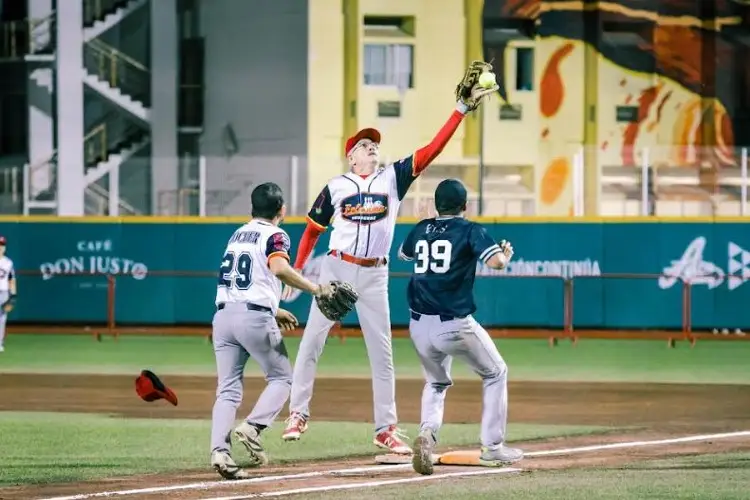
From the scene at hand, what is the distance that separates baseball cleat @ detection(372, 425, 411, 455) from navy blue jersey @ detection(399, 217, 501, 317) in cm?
115

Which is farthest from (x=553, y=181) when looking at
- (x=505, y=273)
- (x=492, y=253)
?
(x=492, y=253)

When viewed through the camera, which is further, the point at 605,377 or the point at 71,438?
the point at 605,377

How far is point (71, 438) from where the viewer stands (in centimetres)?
1211

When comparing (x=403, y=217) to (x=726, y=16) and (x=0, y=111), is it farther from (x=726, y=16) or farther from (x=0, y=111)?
(x=0, y=111)

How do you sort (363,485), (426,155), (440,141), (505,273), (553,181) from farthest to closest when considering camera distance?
(553,181), (505,273), (426,155), (440,141), (363,485)

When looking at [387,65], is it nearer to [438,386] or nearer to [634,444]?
[634,444]

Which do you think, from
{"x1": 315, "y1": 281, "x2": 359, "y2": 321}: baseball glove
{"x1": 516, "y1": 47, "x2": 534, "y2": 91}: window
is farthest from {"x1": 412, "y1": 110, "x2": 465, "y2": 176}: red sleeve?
{"x1": 516, "y1": 47, "x2": 534, "y2": 91}: window

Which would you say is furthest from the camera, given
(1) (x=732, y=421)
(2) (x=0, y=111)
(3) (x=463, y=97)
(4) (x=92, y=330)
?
(2) (x=0, y=111)

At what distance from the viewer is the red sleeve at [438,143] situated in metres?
10.4

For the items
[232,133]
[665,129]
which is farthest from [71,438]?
[665,129]

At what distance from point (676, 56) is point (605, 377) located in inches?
593

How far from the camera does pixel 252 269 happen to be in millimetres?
9766

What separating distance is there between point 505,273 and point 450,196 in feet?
53.0

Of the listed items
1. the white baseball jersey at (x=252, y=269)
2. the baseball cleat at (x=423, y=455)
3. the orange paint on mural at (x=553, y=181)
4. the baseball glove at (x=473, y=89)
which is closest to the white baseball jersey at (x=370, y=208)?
the baseball glove at (x=473, y=89)
